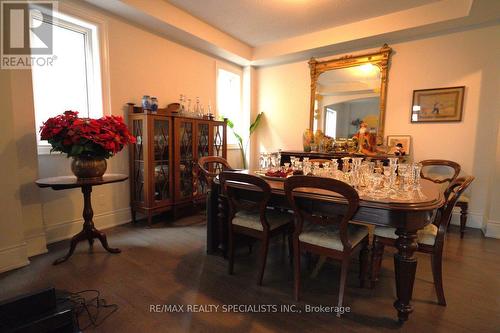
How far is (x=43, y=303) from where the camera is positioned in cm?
133

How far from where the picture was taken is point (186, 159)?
3553 millimetres

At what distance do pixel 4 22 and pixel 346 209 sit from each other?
3.41 meters

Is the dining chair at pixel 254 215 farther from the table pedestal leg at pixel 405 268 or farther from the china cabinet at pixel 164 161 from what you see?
the china cabinet at pixel 164 161

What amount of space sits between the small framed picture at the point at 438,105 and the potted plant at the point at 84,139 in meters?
3.98

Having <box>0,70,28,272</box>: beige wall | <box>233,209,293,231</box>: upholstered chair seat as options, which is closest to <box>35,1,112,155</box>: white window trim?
<box>0,70,28,272</box>: beige wall

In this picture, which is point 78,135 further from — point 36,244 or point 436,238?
point 436,238

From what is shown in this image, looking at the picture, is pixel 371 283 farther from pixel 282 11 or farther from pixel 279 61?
pixel 279 61

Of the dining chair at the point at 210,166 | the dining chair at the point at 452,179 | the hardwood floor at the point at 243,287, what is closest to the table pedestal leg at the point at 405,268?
the hardwood floor at the point at 243,287

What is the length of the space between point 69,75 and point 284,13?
2.91 meters

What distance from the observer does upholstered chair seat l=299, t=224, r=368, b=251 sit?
159 cm

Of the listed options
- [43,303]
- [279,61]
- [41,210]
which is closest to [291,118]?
[279,61]

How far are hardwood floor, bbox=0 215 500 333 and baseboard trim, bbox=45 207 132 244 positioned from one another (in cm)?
16

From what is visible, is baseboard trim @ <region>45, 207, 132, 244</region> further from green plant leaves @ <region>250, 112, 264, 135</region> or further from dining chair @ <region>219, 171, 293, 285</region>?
green plant leaves @ <region>250, 112, 264, 135</region>

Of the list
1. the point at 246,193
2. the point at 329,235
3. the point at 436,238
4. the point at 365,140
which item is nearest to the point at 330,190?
the point at 329,235
